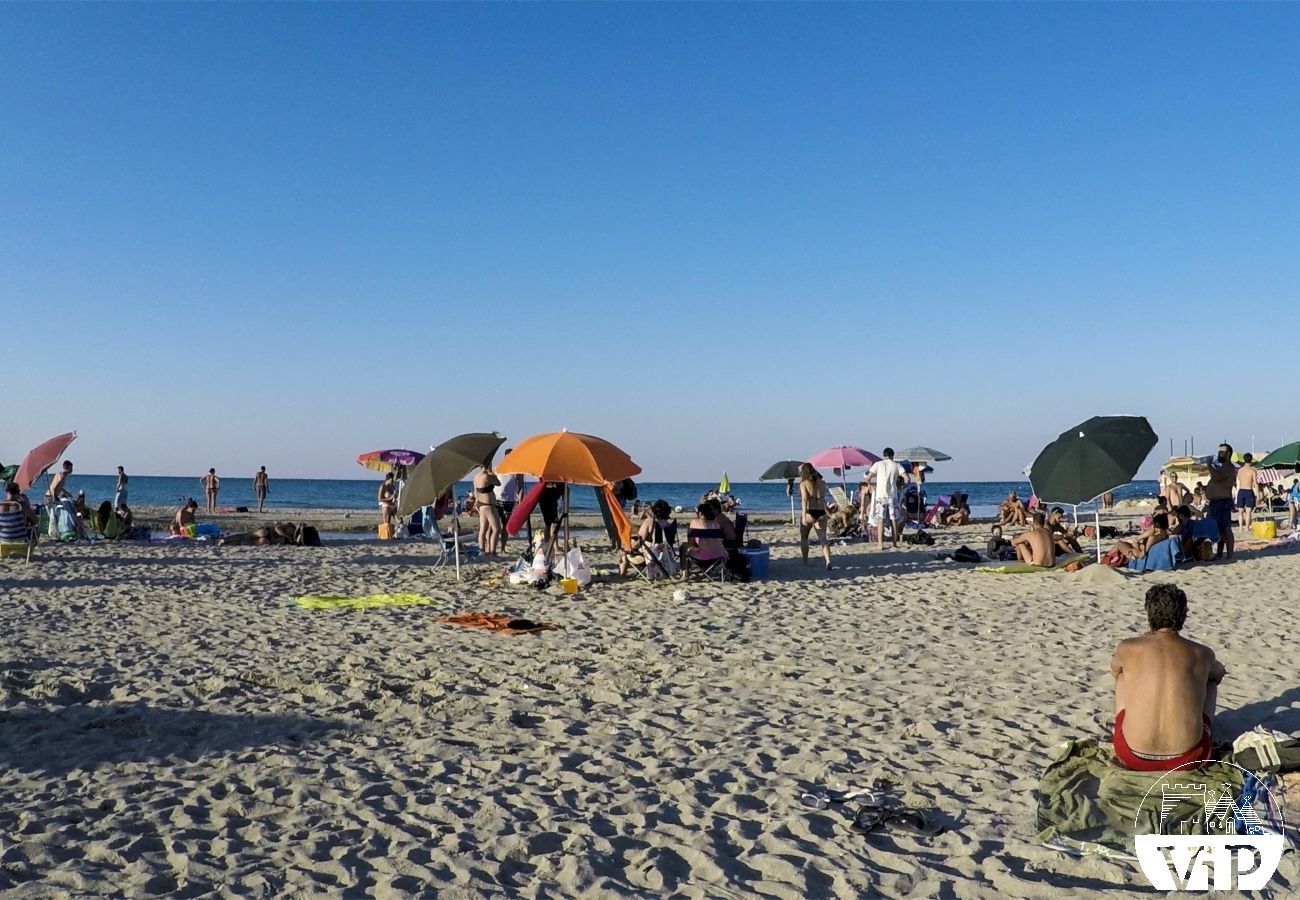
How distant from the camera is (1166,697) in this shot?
12.7 ft

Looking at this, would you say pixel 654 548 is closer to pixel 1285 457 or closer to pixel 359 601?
pixel 359 601

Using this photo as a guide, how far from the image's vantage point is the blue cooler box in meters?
11.6

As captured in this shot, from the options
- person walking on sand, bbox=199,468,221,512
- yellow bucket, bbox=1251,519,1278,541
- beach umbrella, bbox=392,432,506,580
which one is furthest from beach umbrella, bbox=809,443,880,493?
person walking on sand, bbox=199,468,221,512

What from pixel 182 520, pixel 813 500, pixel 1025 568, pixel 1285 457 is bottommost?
pixel 1025 568

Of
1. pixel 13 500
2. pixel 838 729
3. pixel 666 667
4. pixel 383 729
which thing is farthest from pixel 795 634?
pixel 13 500

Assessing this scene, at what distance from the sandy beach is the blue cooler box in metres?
1.40

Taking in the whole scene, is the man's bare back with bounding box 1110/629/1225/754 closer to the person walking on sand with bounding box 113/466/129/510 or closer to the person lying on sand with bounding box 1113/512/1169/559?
the person lying on sand with bounding box 1113/512/1169/559

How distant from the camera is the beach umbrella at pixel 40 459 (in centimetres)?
1384

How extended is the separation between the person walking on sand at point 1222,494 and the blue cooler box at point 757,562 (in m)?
5.86

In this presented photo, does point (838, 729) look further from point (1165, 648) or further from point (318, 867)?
point (318, 867)

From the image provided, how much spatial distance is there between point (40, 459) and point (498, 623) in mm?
9460

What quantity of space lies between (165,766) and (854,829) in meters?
3.23

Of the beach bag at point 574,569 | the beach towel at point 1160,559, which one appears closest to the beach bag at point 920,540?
the beach towel at point 1160,559

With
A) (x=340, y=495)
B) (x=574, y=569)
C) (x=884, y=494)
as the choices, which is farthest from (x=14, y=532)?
(x=340, y=495)
